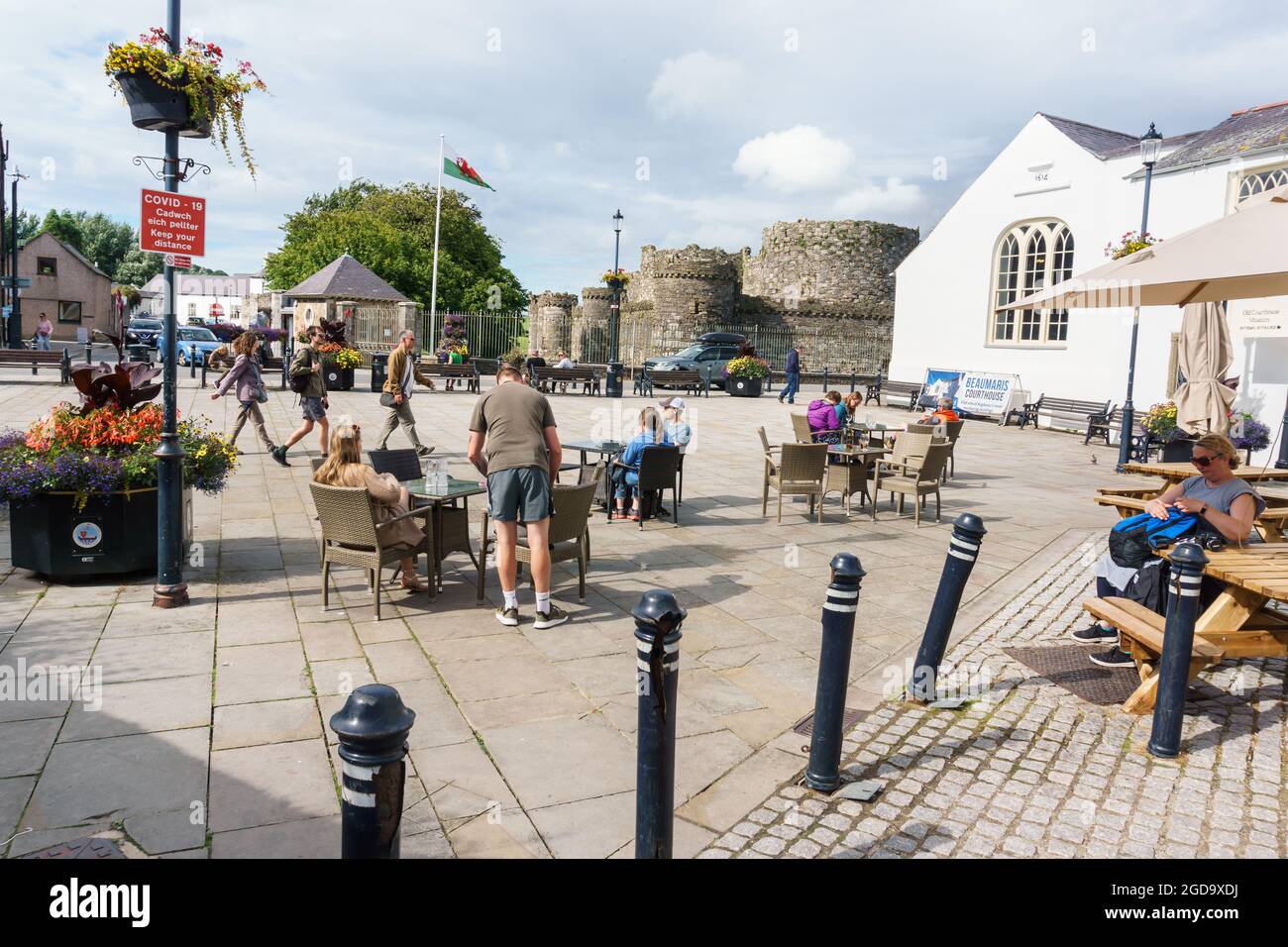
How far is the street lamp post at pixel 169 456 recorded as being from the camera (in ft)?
18.4

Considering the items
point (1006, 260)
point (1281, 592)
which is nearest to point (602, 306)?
point (1006, 260)

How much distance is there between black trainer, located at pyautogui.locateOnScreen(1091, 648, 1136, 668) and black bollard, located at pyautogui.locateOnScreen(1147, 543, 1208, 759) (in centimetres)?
115

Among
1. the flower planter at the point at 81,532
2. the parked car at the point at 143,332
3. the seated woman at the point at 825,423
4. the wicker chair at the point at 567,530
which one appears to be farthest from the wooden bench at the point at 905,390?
the parked car at the point at 143,332

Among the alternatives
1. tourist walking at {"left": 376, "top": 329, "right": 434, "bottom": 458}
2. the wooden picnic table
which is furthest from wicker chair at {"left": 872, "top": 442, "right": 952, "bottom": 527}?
tourist walking at {"left": 376, "top": 329, "right": 434, "bottom": 458}

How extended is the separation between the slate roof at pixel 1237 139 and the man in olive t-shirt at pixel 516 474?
53.8 ft

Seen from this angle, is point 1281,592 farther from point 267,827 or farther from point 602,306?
point 602,306

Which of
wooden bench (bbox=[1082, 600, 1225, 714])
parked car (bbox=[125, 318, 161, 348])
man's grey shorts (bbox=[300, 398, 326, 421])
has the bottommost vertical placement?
wooden bench (bbox=[1082, 600, 1225, 714])

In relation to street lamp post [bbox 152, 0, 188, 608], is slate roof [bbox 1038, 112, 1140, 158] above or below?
above

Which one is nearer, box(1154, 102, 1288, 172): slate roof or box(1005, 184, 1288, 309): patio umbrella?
box(1005, 184, 1288, 309): patio umbrella

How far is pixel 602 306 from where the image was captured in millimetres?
44531

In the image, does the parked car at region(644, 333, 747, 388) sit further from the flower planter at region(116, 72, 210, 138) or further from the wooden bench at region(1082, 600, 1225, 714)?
the wooden bench at region(1082, 600, 1225, 714)

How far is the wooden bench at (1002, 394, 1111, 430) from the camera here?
2048 centimetres

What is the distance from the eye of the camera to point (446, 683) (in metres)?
4.73

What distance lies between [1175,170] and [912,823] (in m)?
18.8
